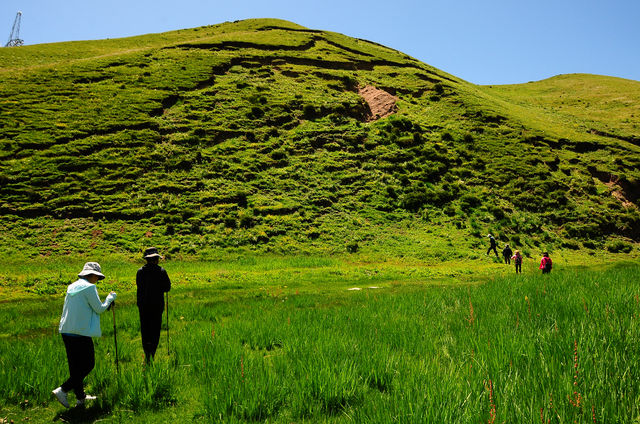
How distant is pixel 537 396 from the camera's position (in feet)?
11.1

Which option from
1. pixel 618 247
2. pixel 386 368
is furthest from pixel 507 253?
pixel 386 368

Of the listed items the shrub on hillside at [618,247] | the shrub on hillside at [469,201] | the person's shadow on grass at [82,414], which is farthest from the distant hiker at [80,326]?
the shrub on hillside at [618,247]

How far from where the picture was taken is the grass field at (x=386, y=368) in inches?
133

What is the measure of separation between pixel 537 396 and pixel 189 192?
4159 centimetres

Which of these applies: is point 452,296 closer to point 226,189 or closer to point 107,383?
point 107,383

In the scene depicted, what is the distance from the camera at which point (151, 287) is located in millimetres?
8180

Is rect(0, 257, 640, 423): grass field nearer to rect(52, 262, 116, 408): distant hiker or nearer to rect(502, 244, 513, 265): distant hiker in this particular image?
rect(52, 262, 116, 408): distant hiker

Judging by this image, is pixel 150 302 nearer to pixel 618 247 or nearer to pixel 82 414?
pixel 82 414

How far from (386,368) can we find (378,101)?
63.6 metres

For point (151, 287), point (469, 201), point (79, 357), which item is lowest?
point (79, 357)

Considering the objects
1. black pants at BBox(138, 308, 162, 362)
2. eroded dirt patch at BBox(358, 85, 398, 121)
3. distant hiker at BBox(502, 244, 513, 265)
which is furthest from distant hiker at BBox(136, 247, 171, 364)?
eroded dirt patch at BBox(358, 85, 398, 121)

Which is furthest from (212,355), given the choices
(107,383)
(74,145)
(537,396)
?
(74,145)

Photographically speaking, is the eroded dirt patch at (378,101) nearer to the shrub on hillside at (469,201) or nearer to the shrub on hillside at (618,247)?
the shrub on hillside at (469,201)

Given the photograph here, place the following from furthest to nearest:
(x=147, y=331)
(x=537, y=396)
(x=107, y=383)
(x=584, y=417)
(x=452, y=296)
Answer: (x=452, y=296) < (x=147, y=331) < (x=107, y=383) < (x=537, y=396) < (x=584, y=417)
